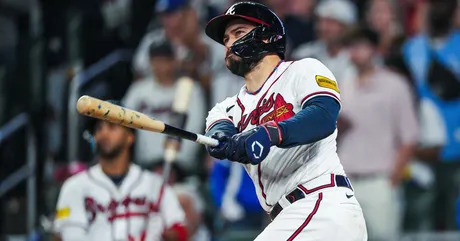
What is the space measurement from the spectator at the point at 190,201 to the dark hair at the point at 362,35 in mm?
1947

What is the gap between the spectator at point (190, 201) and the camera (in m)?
8.54

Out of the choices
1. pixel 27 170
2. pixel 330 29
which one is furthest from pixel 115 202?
pixel 330 29

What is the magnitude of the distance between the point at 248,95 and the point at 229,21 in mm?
386

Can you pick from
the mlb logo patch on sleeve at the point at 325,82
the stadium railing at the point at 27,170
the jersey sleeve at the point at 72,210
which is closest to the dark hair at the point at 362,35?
the jersey sleeve at the point at 72,210

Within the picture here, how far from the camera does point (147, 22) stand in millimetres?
9742

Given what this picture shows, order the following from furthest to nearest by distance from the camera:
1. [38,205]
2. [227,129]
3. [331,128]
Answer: [38,205] < [227,129] < [331,128]

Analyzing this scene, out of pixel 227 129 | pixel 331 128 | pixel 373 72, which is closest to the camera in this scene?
pixel 331 128

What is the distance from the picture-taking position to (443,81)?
27.9ft

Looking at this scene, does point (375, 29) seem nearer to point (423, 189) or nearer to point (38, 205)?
point (423, 189)

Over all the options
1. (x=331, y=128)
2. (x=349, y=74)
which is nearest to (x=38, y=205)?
(x=349, y=74)

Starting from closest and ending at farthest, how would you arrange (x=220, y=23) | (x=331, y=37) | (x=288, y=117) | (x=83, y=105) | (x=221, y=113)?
(x=83, y=105), (x=288, y=117), (x=220, y=23), (x=221, y=113), (x=331, y=37)

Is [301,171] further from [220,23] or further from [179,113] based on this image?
[179,113]

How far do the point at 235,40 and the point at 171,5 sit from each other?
16.0 feet

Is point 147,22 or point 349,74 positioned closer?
point 349,74
